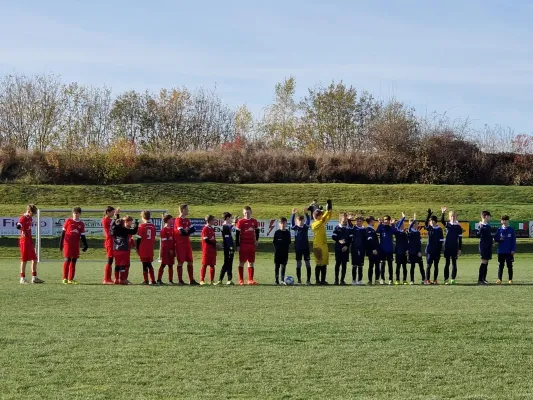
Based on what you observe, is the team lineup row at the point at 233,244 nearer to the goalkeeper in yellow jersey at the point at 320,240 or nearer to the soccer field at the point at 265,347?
the goalkeeper in yellow jersey at the point at 320,240

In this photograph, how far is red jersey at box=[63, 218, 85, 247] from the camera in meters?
18.9

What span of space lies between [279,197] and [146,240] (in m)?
31.3

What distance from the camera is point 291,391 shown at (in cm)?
744

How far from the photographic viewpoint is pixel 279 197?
165 ft

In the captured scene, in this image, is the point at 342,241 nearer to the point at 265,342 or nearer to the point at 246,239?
the point at 246,239

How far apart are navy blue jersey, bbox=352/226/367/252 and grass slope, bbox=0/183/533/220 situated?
2418cm

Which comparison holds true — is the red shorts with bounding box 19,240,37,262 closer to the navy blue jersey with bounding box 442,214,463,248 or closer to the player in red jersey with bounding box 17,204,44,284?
the player in red jersey with bounding box 17,204,44,284

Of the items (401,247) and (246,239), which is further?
(401,247)

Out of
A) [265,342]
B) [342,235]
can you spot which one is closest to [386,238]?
[342,235]

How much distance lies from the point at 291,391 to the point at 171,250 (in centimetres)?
1205

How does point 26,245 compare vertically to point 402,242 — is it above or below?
below

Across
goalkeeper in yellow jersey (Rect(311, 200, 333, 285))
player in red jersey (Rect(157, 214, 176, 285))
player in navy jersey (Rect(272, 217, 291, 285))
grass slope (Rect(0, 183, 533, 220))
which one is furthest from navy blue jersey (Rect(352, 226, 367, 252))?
grass slope (Rect(0, 183, 533, 220))

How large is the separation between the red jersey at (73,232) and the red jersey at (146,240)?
1.48 meters

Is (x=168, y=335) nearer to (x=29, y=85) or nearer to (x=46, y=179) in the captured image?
(x=46, y=179)
